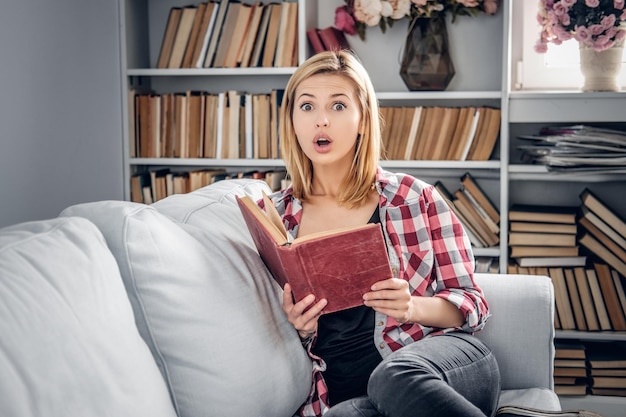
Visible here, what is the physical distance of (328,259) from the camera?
4.03 ft

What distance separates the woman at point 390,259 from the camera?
52.5 inches

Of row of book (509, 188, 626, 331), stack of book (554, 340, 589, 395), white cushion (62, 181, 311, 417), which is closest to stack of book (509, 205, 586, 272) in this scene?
row of book (509, 188, 626, 331)

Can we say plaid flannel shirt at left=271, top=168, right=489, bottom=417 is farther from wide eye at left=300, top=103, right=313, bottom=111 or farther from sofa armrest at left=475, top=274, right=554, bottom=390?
wide eye at left=300, top=103, right=313, bottom=111

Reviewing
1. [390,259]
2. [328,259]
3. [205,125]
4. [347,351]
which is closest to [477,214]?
[205,125]

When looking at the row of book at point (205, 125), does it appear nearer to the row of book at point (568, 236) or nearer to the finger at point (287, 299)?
the row of book at point (568, 236)

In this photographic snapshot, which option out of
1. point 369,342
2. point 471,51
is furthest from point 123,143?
point 369,342

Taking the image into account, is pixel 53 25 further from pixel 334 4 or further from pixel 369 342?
pixel 369 342

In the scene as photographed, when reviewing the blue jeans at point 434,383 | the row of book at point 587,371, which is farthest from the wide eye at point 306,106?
the row of book at point 587,371

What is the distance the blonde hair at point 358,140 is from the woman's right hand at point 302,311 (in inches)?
13.6

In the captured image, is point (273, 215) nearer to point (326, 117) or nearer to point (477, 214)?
point (326, 117)

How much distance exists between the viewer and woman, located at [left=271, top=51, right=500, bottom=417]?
1.33 meters

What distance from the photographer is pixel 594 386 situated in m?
2.56

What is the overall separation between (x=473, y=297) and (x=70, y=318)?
2.87 feet

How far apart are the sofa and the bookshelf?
3.54ft
